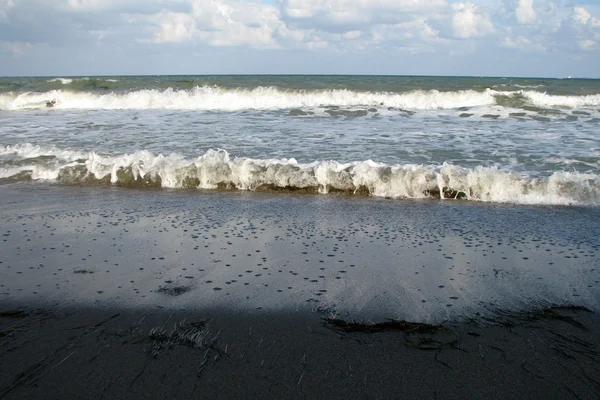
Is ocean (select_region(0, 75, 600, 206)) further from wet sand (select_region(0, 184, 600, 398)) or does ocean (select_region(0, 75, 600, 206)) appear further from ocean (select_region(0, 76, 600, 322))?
wet sand (select_region(0, 184, 600, 398))

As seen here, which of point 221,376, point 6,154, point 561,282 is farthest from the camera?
point 6,154

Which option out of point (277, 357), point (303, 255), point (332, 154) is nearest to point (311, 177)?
point (332, 154)

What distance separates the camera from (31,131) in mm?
12789

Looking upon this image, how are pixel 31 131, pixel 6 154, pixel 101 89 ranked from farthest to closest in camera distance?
pixel 101 89 → pixel 31 131 → pixel 6 154

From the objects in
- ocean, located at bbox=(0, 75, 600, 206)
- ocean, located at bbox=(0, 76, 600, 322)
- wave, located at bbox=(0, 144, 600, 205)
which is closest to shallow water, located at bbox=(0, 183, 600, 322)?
ocean, located at bbox=(0, 76, 600, 322)

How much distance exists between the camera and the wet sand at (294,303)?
2631 mm

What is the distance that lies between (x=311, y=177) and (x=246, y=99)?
17375mm

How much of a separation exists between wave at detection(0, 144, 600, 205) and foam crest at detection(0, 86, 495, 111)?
13895mm

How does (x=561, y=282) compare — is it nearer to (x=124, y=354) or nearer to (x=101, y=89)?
(x=124, y=354)

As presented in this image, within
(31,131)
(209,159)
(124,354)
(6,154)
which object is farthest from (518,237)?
(31,131)

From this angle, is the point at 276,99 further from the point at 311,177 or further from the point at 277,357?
the point at 277,357

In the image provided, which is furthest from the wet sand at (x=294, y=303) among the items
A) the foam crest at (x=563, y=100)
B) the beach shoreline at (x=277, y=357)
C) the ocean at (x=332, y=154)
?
the foam crest at (x=563, y=100)

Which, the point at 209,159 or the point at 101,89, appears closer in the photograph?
the point at 209,159

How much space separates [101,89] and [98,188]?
78.9ft
